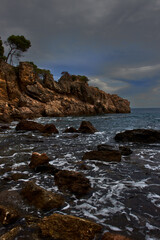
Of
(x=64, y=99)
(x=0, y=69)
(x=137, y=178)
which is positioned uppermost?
(x=0, y=69)

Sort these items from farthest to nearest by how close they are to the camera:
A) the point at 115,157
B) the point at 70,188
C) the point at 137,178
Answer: the point at 115,157, the point at 137,178, the point at 70,188

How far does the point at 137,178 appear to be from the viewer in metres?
5.34

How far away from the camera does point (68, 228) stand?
2799mm

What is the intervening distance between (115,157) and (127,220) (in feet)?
13.5

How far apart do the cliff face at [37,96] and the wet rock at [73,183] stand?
25.6 metres

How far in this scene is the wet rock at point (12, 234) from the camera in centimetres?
266

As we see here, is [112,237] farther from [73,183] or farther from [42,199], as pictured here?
[73,183]

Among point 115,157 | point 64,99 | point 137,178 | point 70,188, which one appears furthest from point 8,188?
point 64,99

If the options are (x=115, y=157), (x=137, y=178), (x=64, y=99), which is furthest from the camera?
(x=64, y=99)

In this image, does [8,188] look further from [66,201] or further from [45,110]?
[45,110]

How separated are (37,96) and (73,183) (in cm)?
4571

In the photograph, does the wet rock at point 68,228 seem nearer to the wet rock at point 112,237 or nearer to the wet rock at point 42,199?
the wet rock at point 112,237

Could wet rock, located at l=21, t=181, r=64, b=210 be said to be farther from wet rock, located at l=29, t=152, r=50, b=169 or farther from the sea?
wet rock, located at l=29, t=152, r=50, b=169

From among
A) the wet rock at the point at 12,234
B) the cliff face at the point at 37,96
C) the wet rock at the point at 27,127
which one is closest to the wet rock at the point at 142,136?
the wet rock at the point at 27,127
